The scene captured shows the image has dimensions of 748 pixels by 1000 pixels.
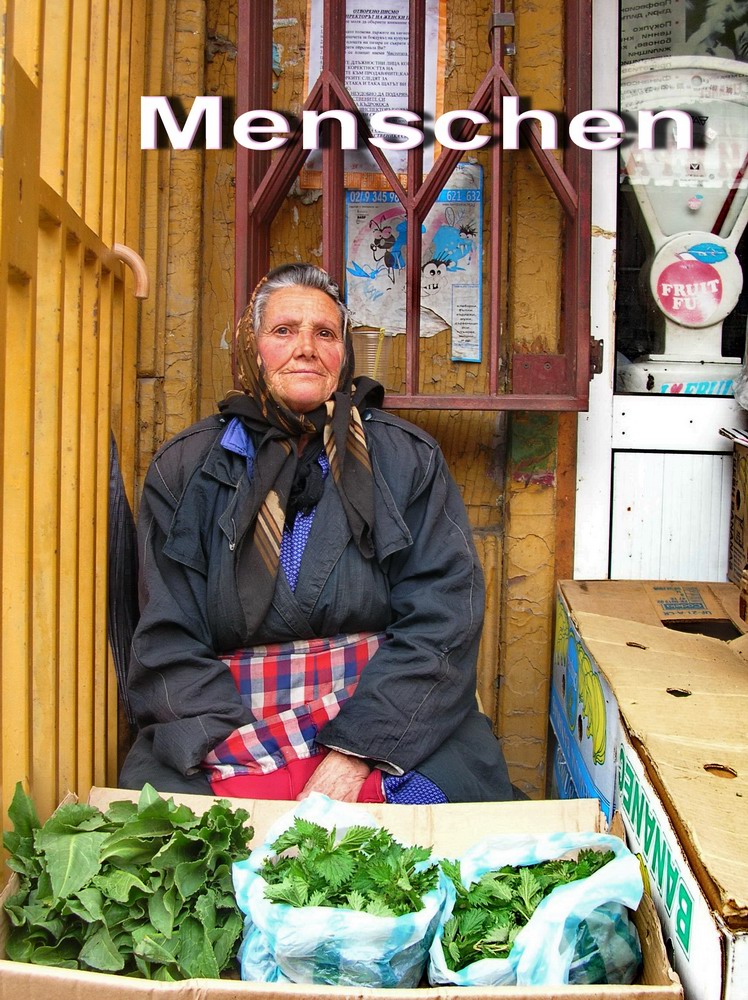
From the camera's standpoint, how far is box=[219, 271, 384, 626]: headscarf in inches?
76.7

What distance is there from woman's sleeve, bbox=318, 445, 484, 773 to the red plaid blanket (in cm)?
6

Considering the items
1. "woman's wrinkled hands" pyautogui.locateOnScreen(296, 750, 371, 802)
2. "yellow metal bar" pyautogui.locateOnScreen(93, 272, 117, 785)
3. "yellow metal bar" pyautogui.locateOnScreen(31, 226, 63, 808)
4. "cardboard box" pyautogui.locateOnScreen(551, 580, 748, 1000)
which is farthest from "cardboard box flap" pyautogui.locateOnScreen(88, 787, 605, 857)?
"yellow metal bar" pyautogui.locateOnScreen(93, 272, 117, 785)

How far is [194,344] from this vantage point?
2590mm

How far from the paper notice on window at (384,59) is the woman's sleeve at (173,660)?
1222 millimetres

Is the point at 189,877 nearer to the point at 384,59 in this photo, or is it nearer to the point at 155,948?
the point at 155,948

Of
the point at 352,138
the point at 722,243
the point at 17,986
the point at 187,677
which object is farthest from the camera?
the point at 722,243

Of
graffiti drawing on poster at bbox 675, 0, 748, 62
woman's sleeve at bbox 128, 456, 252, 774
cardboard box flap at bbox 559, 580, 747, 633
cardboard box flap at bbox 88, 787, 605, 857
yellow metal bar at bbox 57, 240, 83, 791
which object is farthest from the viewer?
graffiti drawing on poster at bbox 675, 0, 748, 62

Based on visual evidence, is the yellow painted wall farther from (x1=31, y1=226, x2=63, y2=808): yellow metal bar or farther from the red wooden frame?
the red wooden frame

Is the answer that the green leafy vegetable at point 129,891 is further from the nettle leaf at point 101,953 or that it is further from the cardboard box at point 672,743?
the cardboard box at point 672,743

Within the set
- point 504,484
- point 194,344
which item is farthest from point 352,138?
point 504,484

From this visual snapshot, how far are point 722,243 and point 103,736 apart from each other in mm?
2080

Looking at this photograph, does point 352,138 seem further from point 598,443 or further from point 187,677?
point 187,677

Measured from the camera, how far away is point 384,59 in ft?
8.38

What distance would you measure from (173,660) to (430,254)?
4.53 feet
